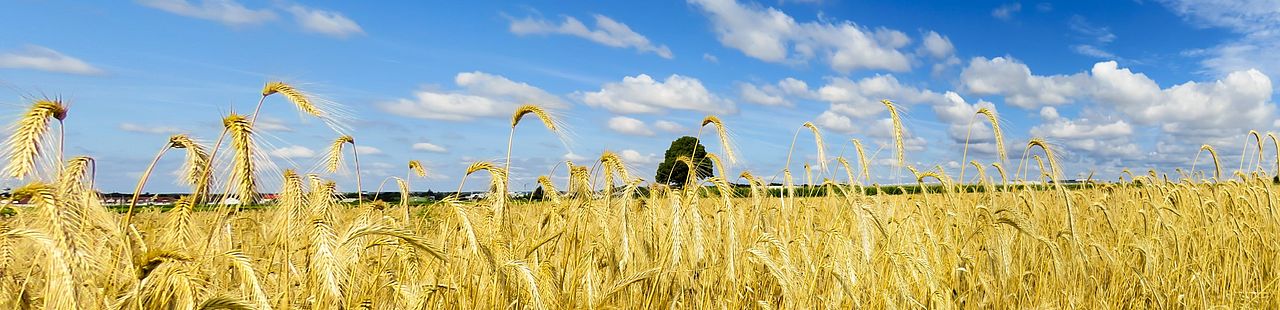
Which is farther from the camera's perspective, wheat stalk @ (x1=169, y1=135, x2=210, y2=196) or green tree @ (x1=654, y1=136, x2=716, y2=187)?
green tree @ (x1=654, y1=136, x2=716, y2=187)

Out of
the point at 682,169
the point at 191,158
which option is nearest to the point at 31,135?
the point at 191,158

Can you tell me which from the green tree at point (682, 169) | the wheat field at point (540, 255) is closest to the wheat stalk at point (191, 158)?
the wheat field at point (540, 255)

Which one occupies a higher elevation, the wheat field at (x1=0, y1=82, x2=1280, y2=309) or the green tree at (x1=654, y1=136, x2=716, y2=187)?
the green tree at (x1=654, y1=136, x2=716, y2=187)

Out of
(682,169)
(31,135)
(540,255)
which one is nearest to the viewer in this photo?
(31,135)

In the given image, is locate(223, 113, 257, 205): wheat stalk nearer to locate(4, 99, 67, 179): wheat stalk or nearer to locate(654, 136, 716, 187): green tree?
locate(4, 99, 67, 179): wheat stalk

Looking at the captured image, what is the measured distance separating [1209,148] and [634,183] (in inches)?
248

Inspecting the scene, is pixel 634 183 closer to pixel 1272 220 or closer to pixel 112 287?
pixel 112 287

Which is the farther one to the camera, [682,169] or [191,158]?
[682,169]

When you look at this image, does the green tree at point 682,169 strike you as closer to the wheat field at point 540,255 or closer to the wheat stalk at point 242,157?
the wheat field at point 540,255

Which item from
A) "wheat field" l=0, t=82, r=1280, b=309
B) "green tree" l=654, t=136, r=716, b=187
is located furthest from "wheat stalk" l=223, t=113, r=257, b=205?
"green tree" l=654, t=136, r=716, b=187

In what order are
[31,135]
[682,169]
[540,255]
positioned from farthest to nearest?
[682,169]
[540,255]
[31,135]

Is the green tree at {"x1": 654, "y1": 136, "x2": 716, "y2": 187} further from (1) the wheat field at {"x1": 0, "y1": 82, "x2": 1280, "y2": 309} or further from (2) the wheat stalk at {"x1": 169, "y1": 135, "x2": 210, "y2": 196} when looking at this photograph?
(2) the wheat stalk at {"x1": 169, "y1": 135, "x2": 210, "y2": 196}

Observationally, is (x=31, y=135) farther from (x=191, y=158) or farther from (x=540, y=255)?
(x=540, y=255)

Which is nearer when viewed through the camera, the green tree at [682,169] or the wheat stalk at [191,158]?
the wheat stalk at [191,158]
